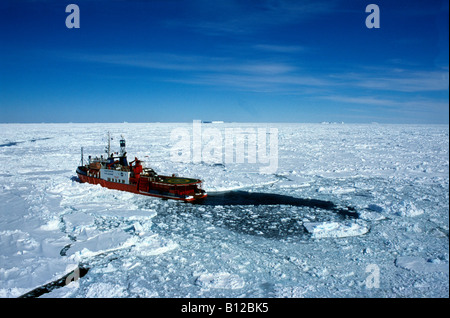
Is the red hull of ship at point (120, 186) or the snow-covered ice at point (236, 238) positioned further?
the red hull of ship at point (120, 186)

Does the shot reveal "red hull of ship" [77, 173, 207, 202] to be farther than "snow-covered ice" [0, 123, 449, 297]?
Yes

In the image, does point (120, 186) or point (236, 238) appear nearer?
point (236, 238)

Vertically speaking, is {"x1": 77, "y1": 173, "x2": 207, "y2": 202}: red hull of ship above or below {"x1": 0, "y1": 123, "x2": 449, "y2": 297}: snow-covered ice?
above

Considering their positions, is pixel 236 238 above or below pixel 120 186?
below

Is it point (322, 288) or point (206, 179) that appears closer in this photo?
point (322, 288)
